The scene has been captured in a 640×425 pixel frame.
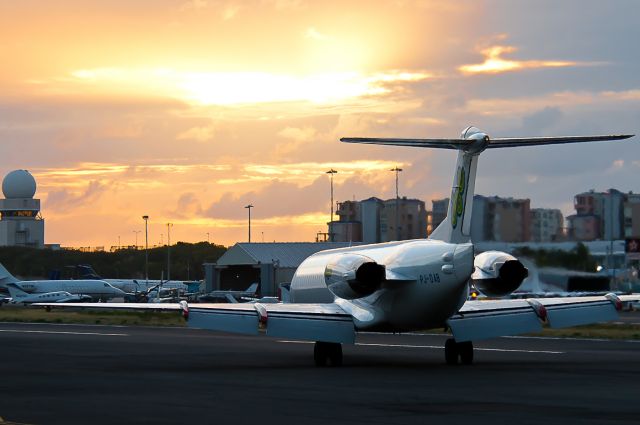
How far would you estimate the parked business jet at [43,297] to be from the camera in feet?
381

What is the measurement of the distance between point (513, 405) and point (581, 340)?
27946 millimetres

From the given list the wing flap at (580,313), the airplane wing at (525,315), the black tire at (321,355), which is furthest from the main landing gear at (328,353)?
the wing flap at (580,313)

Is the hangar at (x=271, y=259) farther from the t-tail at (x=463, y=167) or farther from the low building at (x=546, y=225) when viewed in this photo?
the t-tail at (x=463, y=167)

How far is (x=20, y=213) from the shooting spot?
18025 cm

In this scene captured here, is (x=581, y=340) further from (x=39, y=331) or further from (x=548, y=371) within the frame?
(x=39, y=331)

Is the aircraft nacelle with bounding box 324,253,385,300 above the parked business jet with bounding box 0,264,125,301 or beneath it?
above

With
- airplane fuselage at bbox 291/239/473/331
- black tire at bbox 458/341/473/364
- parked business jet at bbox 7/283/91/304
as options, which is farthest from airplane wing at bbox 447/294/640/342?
parked business jet at bbox 7/283/91/304

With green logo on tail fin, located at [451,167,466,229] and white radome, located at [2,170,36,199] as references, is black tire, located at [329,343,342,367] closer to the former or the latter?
green logo on tail fin, located at [451,167,466,229]

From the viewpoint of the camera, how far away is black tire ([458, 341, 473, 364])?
3250 centimetres

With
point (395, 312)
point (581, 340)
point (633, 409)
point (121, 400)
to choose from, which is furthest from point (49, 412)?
point (581, 340)

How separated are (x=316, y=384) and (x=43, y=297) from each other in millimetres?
95381

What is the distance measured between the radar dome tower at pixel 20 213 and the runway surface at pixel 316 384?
12983cm

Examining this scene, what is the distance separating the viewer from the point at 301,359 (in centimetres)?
3653

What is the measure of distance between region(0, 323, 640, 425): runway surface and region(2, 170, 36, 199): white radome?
A: 12872cm
